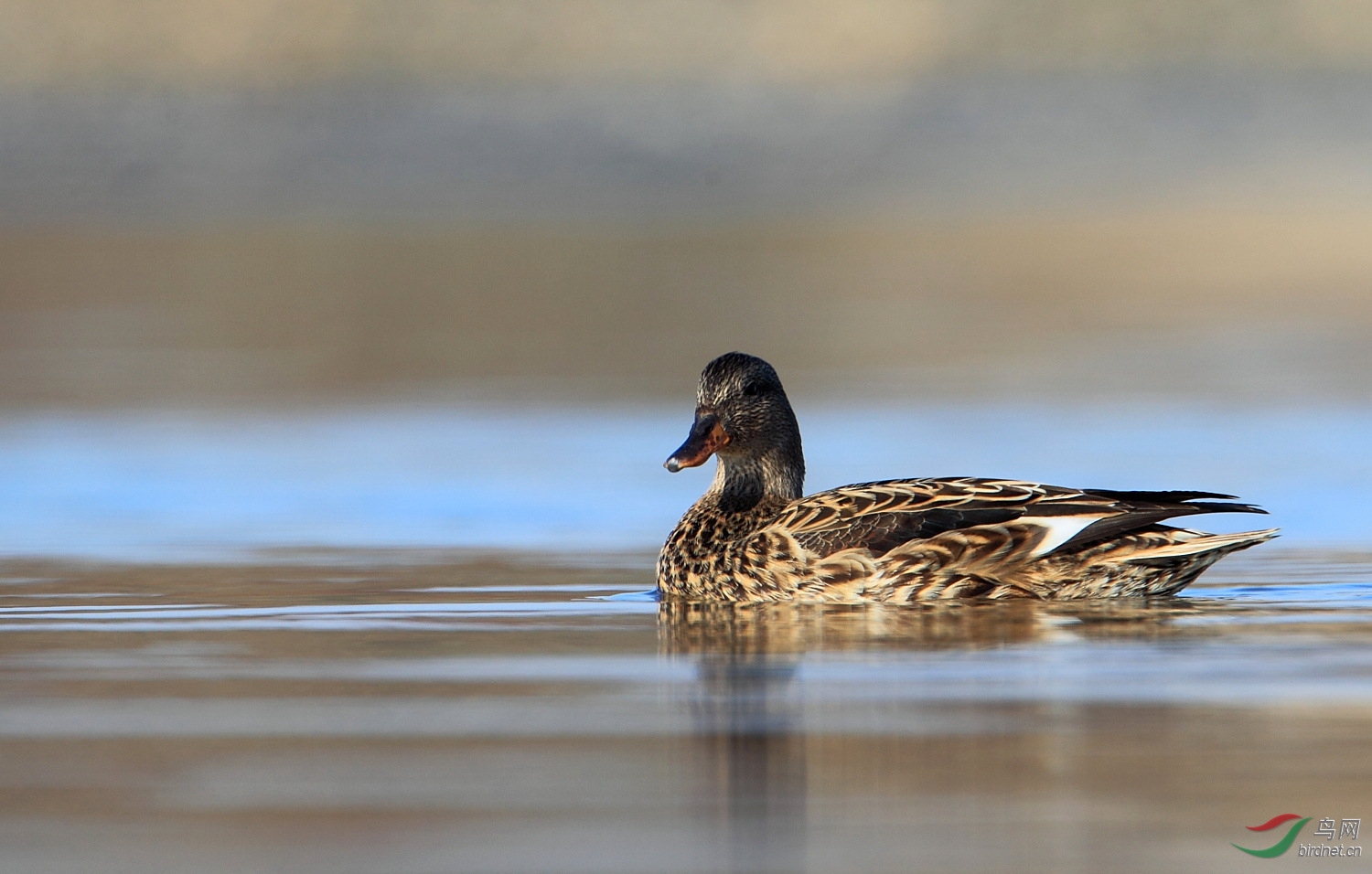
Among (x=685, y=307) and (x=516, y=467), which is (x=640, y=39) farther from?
(x=516, y=467)

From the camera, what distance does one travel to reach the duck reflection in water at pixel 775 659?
576 cm

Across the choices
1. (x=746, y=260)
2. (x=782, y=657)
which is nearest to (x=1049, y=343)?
(x=746, y=260)

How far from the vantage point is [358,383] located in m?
19.8

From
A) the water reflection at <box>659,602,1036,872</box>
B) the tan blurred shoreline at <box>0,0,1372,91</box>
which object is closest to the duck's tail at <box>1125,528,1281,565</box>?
the water reflection at <box>659,602,1036,872</box>

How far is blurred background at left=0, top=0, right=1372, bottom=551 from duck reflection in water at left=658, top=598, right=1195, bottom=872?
7.91 feet

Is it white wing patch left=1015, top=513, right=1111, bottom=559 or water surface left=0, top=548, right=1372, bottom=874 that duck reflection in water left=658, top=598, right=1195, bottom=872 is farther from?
white wing patch left=1015, top=513, right=1111, bottom=559

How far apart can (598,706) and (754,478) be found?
309cm

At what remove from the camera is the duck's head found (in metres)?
10.0

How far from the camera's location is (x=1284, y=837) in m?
5.64

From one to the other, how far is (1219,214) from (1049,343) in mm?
18372

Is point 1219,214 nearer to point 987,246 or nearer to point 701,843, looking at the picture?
point 987,246

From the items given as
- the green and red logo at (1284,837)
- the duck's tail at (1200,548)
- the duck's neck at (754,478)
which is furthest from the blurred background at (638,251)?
the green and red logo at (1284,837)

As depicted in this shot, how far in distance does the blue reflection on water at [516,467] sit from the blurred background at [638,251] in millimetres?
52

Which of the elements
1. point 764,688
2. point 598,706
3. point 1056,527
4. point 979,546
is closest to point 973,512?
point 979,546
